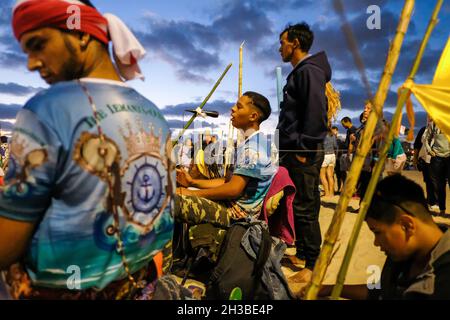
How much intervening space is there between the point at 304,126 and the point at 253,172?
0.70 meters

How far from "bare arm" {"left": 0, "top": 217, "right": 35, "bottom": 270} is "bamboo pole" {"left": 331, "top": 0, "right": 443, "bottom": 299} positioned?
3.70 ft

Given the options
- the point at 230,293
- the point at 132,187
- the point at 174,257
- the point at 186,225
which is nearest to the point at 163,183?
the point at 132,187

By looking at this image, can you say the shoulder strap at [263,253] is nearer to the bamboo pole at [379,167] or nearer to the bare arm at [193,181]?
the bamboo pole at [379,167]

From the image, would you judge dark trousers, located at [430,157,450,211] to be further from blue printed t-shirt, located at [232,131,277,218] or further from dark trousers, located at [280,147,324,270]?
blue printed t-shirt, located at [232,131,277,218]

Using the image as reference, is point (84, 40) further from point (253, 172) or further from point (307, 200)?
point (307, 200)

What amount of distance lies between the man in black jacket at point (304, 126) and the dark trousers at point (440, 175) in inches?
137

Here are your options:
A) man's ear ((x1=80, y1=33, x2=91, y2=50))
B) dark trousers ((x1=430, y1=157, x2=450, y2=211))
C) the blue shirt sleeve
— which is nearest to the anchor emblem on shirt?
the blue shirt sleeve

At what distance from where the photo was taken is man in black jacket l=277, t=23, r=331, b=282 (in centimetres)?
354

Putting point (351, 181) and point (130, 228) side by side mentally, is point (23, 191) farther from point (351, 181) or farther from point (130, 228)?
point (351, 181)

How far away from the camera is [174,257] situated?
314 centimetres

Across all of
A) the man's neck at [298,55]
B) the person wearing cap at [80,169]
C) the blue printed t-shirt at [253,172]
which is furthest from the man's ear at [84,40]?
the man's neck at [298,55]

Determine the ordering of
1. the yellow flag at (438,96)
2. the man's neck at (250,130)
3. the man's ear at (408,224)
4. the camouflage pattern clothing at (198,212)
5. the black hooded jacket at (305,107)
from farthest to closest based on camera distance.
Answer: the man's neck at (250,130)
the black hooded jacket at (305,107)
the camouflage pattern clothing at (198,212)
the man's ear at (408,224)
the yellow flag at (438,96)

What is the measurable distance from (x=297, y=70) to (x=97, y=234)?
2.82 m

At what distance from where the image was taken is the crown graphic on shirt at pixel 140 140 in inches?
53.5
